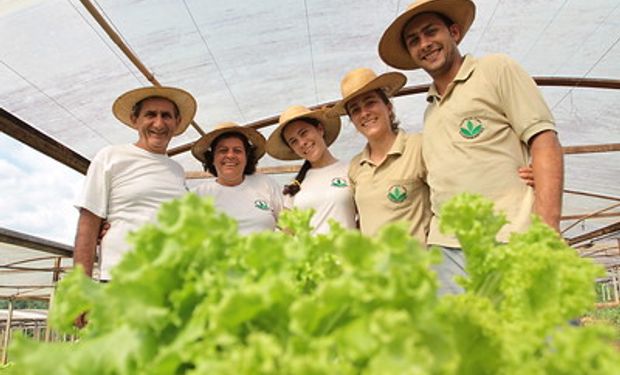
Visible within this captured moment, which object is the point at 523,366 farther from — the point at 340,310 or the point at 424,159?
the point at 424,159

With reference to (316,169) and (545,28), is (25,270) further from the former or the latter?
(545,28)

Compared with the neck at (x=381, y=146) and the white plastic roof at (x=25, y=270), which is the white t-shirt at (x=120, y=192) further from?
the white plastic roof at (x=25, y=270)

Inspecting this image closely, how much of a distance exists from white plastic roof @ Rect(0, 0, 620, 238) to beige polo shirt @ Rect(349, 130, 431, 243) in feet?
9.03

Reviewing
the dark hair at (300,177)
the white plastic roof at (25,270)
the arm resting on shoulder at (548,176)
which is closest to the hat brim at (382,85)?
the dark hair at (300,177)

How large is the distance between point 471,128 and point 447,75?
27 centimetres

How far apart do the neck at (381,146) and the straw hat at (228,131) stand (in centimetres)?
88

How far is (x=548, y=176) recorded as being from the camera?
1834 mm

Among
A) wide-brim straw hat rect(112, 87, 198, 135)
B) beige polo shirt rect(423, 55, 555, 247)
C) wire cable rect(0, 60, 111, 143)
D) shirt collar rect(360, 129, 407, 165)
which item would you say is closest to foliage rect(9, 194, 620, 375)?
beige polo shirt rect(423, 55, 555, 247)

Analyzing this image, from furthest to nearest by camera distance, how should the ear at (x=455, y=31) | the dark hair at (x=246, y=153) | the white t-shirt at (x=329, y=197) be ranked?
1. the dark hair at (x=246, y=153)
2. the white t-shirt at (x=329, y=197)
3. the ear at (x=455, y=31)

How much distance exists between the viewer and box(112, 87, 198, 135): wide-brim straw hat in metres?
2.85

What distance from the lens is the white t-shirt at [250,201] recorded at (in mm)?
2855

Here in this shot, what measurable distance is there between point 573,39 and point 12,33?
16.2 feet

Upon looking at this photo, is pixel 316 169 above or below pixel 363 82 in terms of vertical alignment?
below

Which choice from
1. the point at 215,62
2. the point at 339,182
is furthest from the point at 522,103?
the point at 215,62
